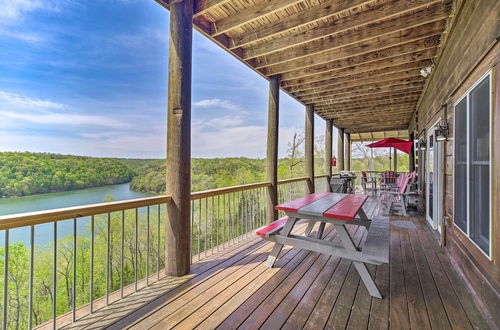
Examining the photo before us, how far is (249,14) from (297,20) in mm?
691

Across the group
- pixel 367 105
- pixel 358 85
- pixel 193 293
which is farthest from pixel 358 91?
pixel 193 293

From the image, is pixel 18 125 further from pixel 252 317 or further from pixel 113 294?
pixel 252 317

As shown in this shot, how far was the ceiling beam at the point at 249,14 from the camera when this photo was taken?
111 inches

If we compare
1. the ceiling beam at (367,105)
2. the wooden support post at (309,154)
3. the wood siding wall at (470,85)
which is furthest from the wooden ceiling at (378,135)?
the wood siding wall at (470,85)

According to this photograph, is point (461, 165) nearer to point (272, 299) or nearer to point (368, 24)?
point (368, 24)

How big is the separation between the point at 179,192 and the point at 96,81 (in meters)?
13.5

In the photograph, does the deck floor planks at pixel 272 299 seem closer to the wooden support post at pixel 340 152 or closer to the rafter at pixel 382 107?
the rafter at pixel 382 107

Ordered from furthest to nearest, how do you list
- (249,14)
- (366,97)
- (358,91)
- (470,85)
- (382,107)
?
(382,107) → (366,97) → (358,91) → (249,14) → (470,85)

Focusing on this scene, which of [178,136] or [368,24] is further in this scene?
[368,24]

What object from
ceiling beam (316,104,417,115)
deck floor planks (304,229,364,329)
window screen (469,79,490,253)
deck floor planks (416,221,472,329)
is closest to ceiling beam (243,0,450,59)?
window screen (469,79,490,253)

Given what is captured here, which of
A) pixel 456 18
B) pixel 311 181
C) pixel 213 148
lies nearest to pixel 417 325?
pixel 456 18

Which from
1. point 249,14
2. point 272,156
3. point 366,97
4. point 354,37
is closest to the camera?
point 249,14

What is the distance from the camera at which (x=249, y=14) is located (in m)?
3.02

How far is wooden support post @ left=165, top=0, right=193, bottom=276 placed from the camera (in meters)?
2.51
